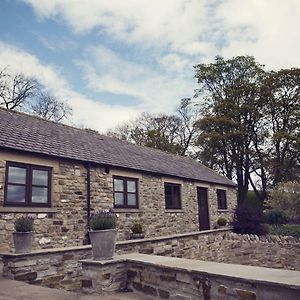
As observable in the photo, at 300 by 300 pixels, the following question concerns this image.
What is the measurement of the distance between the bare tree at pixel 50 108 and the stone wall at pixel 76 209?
17335 millimetres

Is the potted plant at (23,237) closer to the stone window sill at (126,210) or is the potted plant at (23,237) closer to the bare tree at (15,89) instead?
the stone window sill at (126,210)

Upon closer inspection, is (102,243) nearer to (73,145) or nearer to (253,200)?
(73,145)

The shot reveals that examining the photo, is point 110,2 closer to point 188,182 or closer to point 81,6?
point 81,6

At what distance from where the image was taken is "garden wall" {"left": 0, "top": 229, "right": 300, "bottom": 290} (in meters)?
6.63

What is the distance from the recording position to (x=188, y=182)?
1689cm

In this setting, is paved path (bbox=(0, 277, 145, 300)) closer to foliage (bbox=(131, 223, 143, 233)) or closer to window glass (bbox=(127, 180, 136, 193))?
foliage (bbox=(131, 223, 143, 233))

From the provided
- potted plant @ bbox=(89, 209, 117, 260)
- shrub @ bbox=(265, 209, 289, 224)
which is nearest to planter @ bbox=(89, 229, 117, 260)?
potted plant @ bbox=(89, 209, 117, 260)

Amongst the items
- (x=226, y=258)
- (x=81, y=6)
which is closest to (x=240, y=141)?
(x=226, y=258)

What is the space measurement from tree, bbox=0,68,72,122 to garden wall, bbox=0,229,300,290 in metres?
18.3

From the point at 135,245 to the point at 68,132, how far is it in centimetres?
731

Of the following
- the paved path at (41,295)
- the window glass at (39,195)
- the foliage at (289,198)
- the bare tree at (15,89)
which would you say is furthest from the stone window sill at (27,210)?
the bare tree at (15,89)

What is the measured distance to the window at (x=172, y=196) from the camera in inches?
612

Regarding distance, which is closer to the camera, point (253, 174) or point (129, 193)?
point (129, 193)

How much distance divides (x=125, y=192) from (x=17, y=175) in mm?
4769
